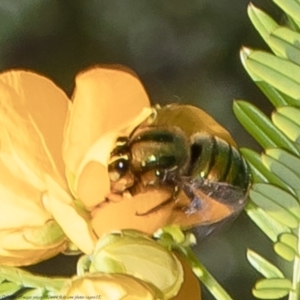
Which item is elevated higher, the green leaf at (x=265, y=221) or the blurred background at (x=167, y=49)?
the blurred background at (x=167, y=49)

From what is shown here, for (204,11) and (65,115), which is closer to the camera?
(65,115)

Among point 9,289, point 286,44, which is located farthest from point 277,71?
point 9,289

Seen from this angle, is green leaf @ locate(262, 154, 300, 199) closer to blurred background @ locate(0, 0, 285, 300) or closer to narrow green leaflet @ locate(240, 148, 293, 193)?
narrow green leaflet @ locate(240, 148, 293, 193)

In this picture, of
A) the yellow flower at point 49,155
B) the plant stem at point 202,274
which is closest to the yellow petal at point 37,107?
the yellow flower at point 49,155

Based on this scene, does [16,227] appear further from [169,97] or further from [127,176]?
[169,97]

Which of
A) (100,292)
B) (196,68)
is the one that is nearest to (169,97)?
(196,68)

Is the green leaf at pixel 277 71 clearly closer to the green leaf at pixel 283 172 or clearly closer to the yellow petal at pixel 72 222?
the green leaf at pixel 283 172
